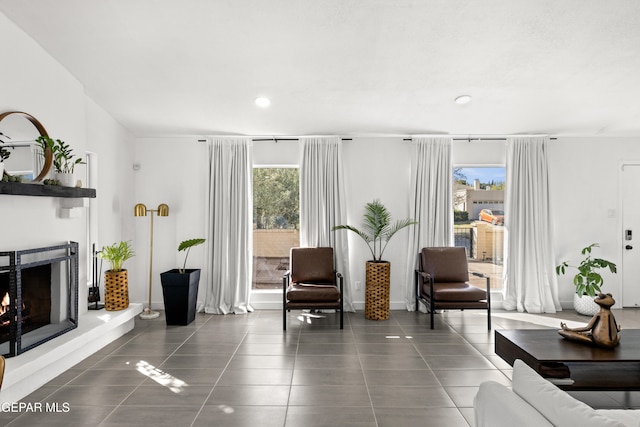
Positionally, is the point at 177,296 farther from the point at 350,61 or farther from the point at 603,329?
the point at 603,329

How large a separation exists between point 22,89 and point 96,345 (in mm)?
2460

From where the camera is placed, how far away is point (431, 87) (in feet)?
14.0

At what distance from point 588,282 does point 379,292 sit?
2.76m

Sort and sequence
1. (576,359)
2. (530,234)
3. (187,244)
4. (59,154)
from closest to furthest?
(576,359), (59,154), (187,244), (530,234)

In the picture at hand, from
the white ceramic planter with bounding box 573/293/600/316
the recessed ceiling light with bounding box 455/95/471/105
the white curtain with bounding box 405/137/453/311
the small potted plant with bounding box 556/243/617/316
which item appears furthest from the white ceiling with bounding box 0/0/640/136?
the white ceramic planter with bounding box 573/293/600/316

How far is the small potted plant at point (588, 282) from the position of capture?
17.4ft

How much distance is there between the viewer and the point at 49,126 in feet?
12.3

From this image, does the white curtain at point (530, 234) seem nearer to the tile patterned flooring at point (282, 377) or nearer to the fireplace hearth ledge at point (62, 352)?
the tile patterned flooring at point (282, 377)

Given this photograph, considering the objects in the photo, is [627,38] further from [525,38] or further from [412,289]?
[412,289]

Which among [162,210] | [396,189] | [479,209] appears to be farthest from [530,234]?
[162,210]

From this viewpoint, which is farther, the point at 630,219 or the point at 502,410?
the point at 630,219

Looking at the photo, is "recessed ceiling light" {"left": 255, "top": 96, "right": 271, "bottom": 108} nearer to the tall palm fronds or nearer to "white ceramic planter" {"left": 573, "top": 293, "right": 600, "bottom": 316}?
the tall palm fronds

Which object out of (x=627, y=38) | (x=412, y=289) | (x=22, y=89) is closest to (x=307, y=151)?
(x=412, y=289)

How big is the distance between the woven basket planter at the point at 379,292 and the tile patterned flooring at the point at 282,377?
205 millimetres
